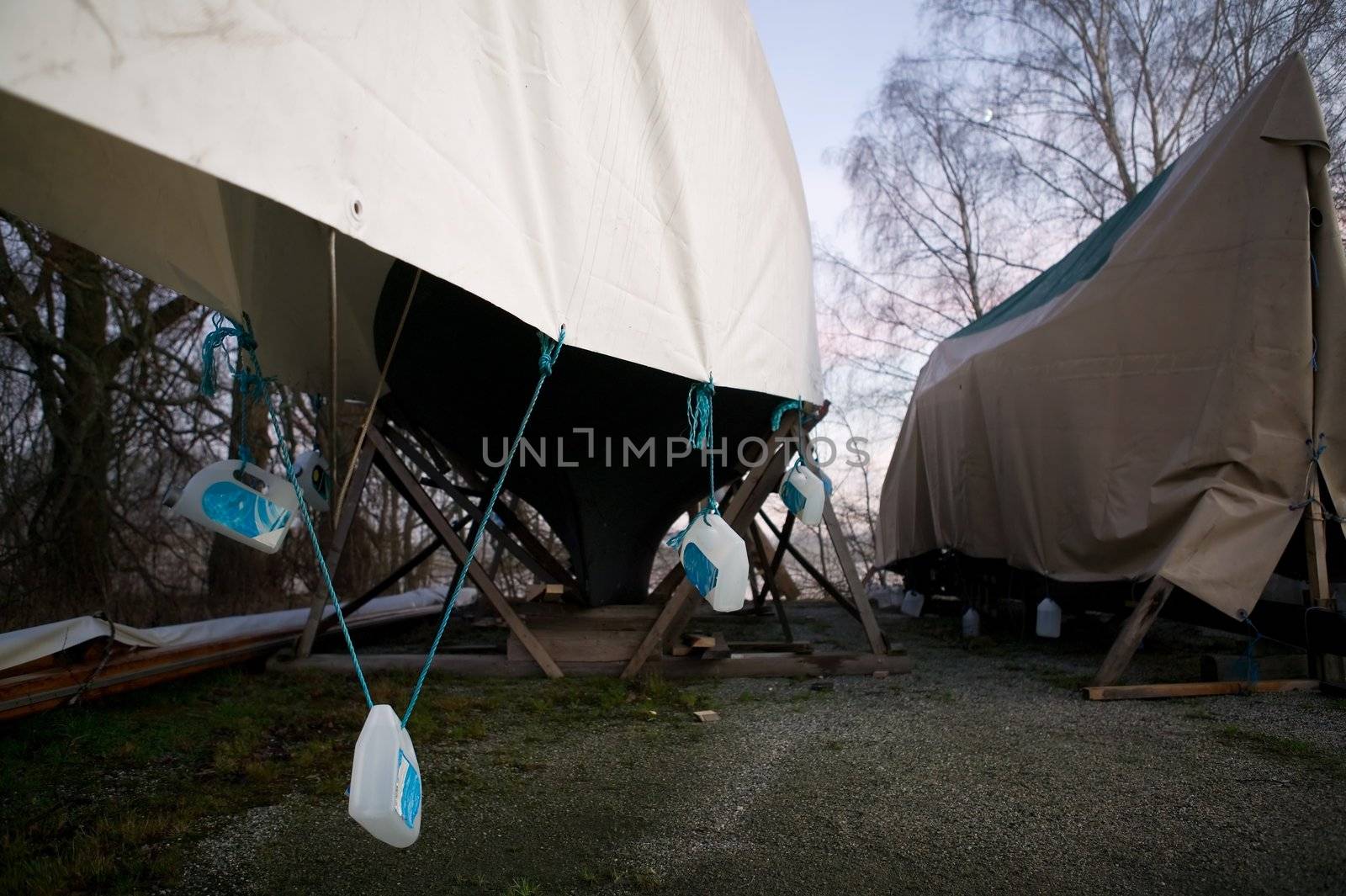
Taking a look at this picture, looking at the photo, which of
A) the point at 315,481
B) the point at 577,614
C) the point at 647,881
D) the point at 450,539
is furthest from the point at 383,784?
the point at 315,481

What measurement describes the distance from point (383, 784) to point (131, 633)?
7.90ft

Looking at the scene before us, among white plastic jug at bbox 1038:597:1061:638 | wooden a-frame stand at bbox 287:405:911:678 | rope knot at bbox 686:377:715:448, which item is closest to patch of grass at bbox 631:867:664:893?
rope knot at bbox 686:377:715:448

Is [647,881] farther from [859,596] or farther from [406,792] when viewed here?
[859,596]

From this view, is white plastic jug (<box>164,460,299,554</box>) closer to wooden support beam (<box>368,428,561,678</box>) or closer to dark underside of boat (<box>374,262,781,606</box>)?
dark underside of boat (<box>374,262,781,606</box>)

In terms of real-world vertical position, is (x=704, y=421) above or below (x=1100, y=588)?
above

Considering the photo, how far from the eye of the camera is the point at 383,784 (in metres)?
1.12

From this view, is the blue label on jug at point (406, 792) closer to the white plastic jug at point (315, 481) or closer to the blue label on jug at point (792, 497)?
the white plastic jug at point (315, 481)

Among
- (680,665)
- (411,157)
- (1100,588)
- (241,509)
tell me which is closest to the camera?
(411,157)

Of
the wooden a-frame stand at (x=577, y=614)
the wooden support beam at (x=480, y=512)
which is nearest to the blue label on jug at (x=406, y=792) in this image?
the wooden a-frame stand at (x=577, y=614)

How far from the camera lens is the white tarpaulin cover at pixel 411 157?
3.41 ft

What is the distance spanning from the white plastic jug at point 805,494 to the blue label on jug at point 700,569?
3.96 ft

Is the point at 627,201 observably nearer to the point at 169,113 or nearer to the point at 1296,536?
the point at 169,113

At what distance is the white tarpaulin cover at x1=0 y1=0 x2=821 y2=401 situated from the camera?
1.04 metres

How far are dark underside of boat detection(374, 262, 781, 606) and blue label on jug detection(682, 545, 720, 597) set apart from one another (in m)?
0.78
